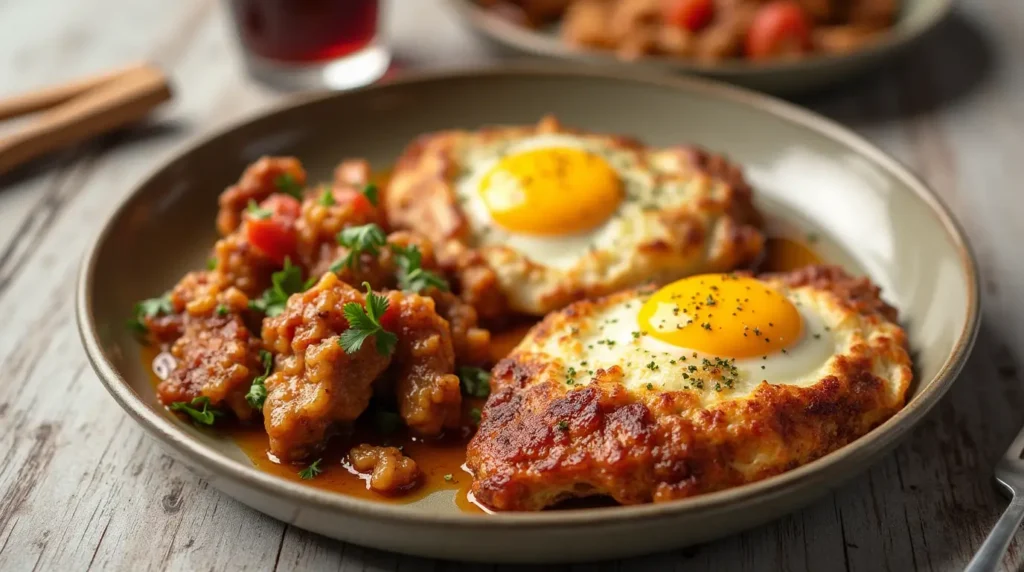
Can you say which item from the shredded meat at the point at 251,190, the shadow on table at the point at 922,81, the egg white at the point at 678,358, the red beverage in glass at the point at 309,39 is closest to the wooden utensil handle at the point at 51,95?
the red beverage in glass at the point at 309,39

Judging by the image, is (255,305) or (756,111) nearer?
(255,305)

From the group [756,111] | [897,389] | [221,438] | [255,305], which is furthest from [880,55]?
[221,438]

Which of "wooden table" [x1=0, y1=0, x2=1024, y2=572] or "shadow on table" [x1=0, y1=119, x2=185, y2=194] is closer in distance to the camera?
"wooden table" [x1=0, y1=0, x2=1024, y2=572]

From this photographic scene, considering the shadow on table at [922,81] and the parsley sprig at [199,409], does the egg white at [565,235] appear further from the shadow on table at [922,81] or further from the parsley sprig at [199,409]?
the shadow on table at [922,81]

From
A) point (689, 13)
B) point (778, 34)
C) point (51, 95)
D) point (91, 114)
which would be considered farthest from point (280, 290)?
point (778, 34)

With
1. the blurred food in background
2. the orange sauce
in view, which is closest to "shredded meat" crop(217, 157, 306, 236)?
the orange sauce

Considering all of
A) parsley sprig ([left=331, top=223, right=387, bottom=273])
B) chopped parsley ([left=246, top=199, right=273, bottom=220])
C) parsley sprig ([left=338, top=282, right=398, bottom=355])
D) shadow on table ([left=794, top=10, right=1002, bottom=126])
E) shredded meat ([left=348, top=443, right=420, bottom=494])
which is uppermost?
parsley sprig ([left=338, top=282, right=398, bottom=355])

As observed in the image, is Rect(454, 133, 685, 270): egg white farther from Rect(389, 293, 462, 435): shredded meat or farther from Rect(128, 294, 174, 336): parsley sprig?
Rect(128, 294, 174, 336): parsley sprig

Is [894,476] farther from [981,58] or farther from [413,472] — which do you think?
[981,58]
